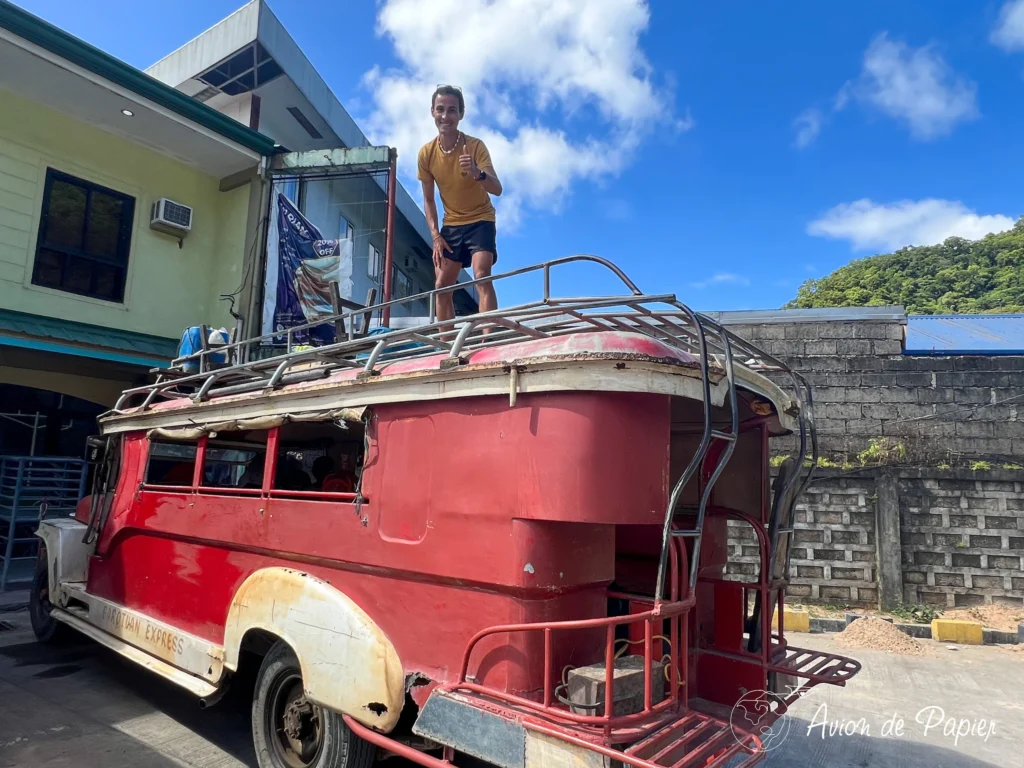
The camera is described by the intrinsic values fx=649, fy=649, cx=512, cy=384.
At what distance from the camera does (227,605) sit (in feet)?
13.3

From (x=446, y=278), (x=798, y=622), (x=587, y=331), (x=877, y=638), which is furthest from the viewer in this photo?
(x=798, y=622)

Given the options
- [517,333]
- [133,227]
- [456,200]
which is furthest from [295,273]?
[517,333]

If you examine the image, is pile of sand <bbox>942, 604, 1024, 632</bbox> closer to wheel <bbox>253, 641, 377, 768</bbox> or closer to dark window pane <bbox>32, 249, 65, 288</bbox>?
wheel <bbox>253, 641, 377, 768</bbox>

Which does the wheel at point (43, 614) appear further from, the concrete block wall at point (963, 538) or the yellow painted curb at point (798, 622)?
the concrete block wall at point (963, 538)

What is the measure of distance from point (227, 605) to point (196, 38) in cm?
1196

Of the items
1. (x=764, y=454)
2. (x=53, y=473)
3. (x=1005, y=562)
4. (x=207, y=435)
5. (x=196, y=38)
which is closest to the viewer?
(x=764, y=454)

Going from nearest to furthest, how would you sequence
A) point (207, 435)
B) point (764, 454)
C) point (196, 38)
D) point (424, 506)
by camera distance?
point (424, 506)
point (764, 454)
point (207, 435)
point (196, 38)

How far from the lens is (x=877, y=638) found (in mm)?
7066

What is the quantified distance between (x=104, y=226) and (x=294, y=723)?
30.0ft

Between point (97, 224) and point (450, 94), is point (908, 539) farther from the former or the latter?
point (97, 224)

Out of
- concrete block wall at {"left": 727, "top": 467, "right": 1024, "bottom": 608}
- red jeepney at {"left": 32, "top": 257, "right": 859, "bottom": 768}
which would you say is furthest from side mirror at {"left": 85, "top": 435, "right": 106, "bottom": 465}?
concrete block wall at {"left": 727, "top": 467, "right": 1024, "bottom": 608}

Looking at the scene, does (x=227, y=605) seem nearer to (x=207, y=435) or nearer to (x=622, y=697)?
(x=207, y=435)

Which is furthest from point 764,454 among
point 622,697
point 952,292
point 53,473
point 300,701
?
point 952,292

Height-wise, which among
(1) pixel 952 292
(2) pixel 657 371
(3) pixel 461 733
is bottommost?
(3) pixel 461 733
